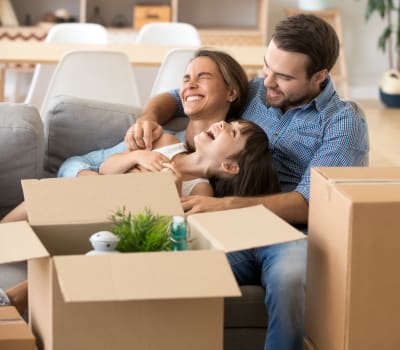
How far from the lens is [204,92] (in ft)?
9.61

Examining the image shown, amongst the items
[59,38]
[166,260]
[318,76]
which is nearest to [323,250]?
[166,260]

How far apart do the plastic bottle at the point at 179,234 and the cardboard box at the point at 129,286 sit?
6 cm

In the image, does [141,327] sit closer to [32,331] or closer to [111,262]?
[111,262]

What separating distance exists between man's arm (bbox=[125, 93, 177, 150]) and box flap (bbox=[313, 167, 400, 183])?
2.89ft

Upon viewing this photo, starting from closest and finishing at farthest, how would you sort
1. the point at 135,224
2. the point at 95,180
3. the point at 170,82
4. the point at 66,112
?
the point at 135,224 → the point at 95,180 → the point at 66,112 → the point at 170,82

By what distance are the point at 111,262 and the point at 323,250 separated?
491mm

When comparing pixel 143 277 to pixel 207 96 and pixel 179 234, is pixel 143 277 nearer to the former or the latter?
pixel 179 234

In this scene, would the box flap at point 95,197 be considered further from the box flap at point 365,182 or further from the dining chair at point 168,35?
the dining chair at point 168,35

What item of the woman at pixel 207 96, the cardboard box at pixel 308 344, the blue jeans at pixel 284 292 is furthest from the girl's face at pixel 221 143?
the cardboard box at pixel 308 344

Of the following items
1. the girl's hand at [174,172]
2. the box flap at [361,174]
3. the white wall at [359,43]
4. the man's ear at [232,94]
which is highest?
the box flap at [361,174]

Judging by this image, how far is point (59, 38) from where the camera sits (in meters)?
5.39

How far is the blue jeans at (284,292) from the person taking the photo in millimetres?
2211

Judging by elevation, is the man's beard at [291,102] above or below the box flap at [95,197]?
above

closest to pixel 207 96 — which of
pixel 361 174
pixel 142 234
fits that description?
pixel 361 174
